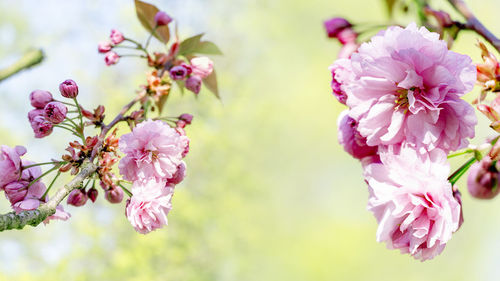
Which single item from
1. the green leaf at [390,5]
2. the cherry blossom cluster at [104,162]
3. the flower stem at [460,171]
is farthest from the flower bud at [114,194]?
the green leaf at [390,5]

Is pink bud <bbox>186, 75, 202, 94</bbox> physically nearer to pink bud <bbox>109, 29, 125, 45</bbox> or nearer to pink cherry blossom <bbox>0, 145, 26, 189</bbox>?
pink bud <bbox>109, 29, 125, 45</bbox>

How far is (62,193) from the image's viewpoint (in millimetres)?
401

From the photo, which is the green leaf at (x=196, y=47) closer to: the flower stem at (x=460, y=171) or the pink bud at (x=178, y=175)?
the pink bud at (x=178, y=175)

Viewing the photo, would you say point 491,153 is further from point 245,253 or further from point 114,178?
point 245,253

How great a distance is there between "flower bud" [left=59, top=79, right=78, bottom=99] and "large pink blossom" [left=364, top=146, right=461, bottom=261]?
0.93 ft

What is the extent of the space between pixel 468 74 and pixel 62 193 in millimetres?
342

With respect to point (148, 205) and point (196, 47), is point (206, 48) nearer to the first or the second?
point (196, 47)

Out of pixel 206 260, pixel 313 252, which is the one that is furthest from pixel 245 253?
pixel 313 252

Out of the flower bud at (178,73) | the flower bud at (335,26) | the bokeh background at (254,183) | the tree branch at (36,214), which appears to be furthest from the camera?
the bokeh background at (254,183)

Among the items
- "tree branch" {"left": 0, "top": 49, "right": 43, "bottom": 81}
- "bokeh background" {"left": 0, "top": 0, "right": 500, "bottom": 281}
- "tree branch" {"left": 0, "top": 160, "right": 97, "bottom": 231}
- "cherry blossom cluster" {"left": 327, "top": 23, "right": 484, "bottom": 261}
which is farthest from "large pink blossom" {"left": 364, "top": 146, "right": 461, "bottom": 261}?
"bokeh background" {"left": 0, "top": 0, "right": 500, "bottom": 281}

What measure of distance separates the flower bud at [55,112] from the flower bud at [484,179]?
15.0 inches

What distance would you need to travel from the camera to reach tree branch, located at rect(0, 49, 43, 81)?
65 centimetres

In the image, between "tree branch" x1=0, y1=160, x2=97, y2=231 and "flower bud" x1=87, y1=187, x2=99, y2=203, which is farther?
Result: "flower bud" x1=87, y1=187, x2=99, y2=203

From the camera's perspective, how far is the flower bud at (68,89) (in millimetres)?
466
